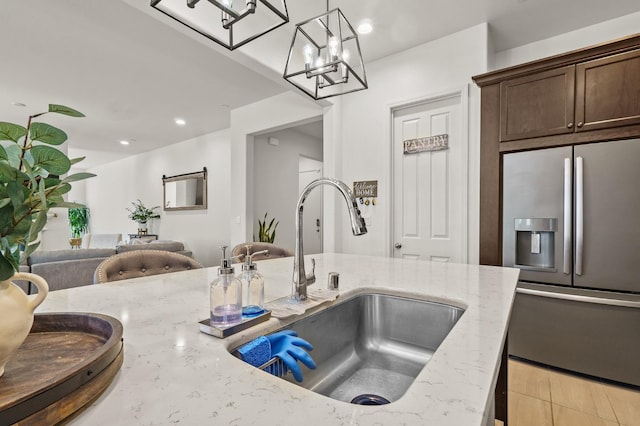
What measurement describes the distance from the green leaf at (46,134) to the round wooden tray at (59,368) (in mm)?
330

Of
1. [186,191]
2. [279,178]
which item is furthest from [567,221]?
[186,191]

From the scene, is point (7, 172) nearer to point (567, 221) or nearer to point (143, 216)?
point (567, 221)

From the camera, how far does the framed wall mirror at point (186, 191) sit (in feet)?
19.1

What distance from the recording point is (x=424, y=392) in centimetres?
49

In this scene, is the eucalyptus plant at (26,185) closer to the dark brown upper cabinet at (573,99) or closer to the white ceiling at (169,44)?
the white ceiling at (169,44)

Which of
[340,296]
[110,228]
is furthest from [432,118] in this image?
[110,228]

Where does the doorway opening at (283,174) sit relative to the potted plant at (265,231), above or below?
above

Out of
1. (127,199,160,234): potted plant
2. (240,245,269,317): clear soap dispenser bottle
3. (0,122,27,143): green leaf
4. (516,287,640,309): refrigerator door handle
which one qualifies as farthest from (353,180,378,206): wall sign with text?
(127,199,160,234): potted plant

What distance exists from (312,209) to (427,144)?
3.44 metres

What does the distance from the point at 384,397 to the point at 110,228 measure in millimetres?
9137

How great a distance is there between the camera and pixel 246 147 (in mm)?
4477

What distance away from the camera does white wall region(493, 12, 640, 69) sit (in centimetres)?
249

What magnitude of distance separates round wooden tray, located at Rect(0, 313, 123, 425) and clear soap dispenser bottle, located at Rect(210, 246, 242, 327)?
20cm

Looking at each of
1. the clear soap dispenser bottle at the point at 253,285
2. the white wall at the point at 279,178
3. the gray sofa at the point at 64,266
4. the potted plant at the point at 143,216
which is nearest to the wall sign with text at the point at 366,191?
the white wall at the point at 279,178
